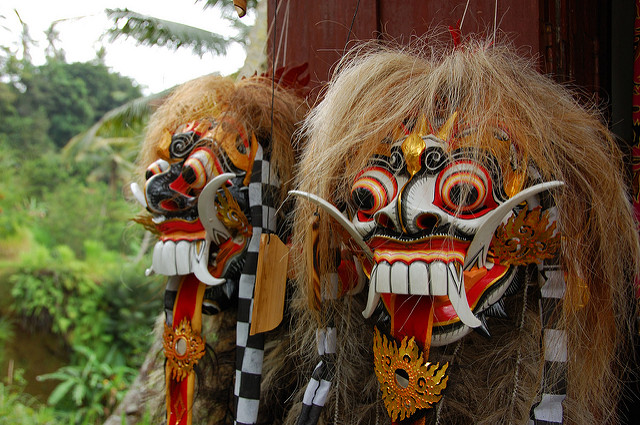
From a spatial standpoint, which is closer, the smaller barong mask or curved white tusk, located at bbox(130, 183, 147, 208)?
the smaller barong mask

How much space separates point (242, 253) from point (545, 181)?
0.65m

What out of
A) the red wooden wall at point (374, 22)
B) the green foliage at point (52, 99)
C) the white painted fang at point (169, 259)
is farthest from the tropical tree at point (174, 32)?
the green foliage at point (52, 99)

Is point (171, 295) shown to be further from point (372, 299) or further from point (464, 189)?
point (464, 189)

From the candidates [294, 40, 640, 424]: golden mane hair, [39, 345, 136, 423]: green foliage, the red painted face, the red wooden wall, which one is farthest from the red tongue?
[39, 345, 136, 423]: green foliage

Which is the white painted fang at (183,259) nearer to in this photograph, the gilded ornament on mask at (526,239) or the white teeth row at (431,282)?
the white teeth row at (431,282)

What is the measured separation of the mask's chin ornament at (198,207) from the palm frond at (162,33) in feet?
9.81

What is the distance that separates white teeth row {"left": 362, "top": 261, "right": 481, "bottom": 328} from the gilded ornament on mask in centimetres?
12

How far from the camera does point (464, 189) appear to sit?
851mm

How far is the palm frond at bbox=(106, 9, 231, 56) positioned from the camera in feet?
12.9

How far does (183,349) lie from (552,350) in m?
0.75

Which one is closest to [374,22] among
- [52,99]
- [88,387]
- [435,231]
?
[435,231]

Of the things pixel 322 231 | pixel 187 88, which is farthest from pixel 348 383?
pixel 187 88

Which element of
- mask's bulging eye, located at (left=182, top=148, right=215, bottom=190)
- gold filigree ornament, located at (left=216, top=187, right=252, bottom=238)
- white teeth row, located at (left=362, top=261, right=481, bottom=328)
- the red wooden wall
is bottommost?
Result: white teeth row, located at (left=362, top=261, right=481, bottom=328)

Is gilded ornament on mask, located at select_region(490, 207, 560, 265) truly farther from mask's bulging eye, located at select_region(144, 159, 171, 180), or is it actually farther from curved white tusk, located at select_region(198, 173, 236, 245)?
mask's bulging eye, located at select_region(144, 159, 171, 180)
